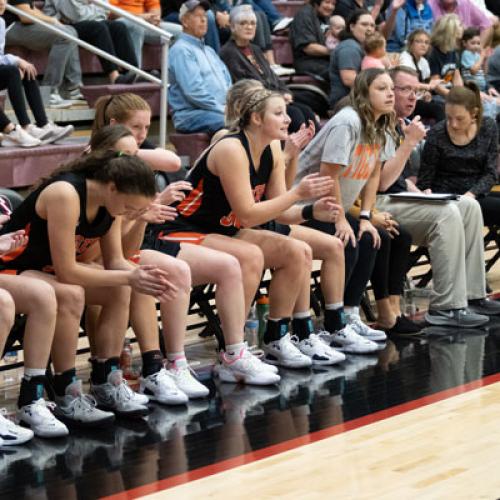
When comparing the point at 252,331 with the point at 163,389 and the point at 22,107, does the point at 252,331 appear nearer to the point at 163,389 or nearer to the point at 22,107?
the point at 163,389

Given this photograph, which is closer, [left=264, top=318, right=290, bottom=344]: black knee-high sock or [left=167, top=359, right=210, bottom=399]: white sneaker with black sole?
[left=167, top=359, right=210, bottom=399]: white sneaker with black sole

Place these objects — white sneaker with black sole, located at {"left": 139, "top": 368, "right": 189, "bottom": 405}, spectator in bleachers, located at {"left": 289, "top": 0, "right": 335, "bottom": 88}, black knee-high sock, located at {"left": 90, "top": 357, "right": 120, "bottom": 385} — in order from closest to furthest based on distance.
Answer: black knee-high sock, located at {"left": 90, "top": 357, "right": 120, "bottom": 385} → white sneaker with black sole, located at {"left": 139, "top": 368, "right": 189, "bottom": 405} → spectator in bleachers, located at {"left": 289, "top": 0, "right": 335, "bottom": 88}

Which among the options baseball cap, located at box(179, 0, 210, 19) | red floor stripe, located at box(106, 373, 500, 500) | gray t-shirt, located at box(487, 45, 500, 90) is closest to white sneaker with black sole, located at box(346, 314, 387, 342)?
red floor stripe, located at box(106, 373, 500, 500)

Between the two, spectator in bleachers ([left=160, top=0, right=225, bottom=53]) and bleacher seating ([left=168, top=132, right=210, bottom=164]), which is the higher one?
spectator in bleachers ([left=160, top=0, right=225, bottom=53])

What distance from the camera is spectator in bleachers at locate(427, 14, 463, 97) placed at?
10.6 metres

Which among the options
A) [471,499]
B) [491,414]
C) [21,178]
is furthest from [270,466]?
[21,178]

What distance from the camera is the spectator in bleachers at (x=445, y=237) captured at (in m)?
6.51

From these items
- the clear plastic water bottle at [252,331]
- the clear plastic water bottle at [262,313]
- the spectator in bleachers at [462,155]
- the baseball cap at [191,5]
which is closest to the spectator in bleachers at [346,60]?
the baseball cap at [191,5]

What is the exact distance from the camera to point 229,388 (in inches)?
207

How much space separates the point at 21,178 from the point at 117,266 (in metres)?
2.54

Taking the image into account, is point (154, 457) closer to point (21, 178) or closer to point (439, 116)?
point (21, 178)

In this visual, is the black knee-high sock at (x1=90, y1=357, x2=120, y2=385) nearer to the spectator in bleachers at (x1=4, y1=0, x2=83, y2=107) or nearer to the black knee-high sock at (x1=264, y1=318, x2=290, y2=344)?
the black knee-high sock at (x1=264, y1=318, x2=290, y2=344)

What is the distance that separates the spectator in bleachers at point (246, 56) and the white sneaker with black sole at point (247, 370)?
360 centimetres

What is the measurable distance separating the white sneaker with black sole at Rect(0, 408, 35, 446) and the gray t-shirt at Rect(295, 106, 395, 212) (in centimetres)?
236
